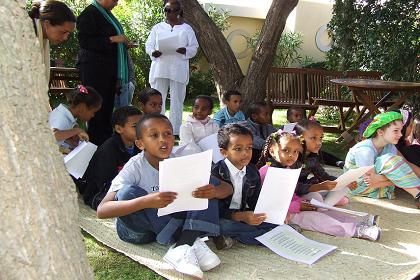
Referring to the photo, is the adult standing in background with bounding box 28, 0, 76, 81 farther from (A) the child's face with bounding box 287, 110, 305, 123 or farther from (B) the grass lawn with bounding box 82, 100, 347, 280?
(A) the child's face with bounding box 287, 110, 305, 123

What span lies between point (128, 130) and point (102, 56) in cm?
121

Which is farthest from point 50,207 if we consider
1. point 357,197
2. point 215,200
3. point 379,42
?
point 379,42

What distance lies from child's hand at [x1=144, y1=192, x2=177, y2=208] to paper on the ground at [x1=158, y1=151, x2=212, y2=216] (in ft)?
0.09

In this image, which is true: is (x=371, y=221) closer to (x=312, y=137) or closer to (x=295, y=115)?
(x=312, y=137)

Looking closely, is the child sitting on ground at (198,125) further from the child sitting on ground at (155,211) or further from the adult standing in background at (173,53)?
the child sitting on ground at (155,211)

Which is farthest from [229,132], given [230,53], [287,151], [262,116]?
[230,53]

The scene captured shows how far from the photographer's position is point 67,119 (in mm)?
3816

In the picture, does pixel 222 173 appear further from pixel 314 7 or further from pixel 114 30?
pixel 314 7

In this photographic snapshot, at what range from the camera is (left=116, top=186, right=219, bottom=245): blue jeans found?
254 centimetres

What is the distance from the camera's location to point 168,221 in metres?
2.60

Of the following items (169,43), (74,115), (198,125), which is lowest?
(198,125)

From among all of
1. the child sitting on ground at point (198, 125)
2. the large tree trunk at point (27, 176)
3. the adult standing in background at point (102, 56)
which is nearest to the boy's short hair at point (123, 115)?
the child sitting on ground at point (198, 125)

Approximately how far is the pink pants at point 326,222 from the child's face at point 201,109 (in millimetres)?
1521

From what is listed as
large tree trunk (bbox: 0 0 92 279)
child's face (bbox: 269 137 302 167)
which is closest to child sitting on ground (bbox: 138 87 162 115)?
child's face (bbox: 269 137 302 167)
